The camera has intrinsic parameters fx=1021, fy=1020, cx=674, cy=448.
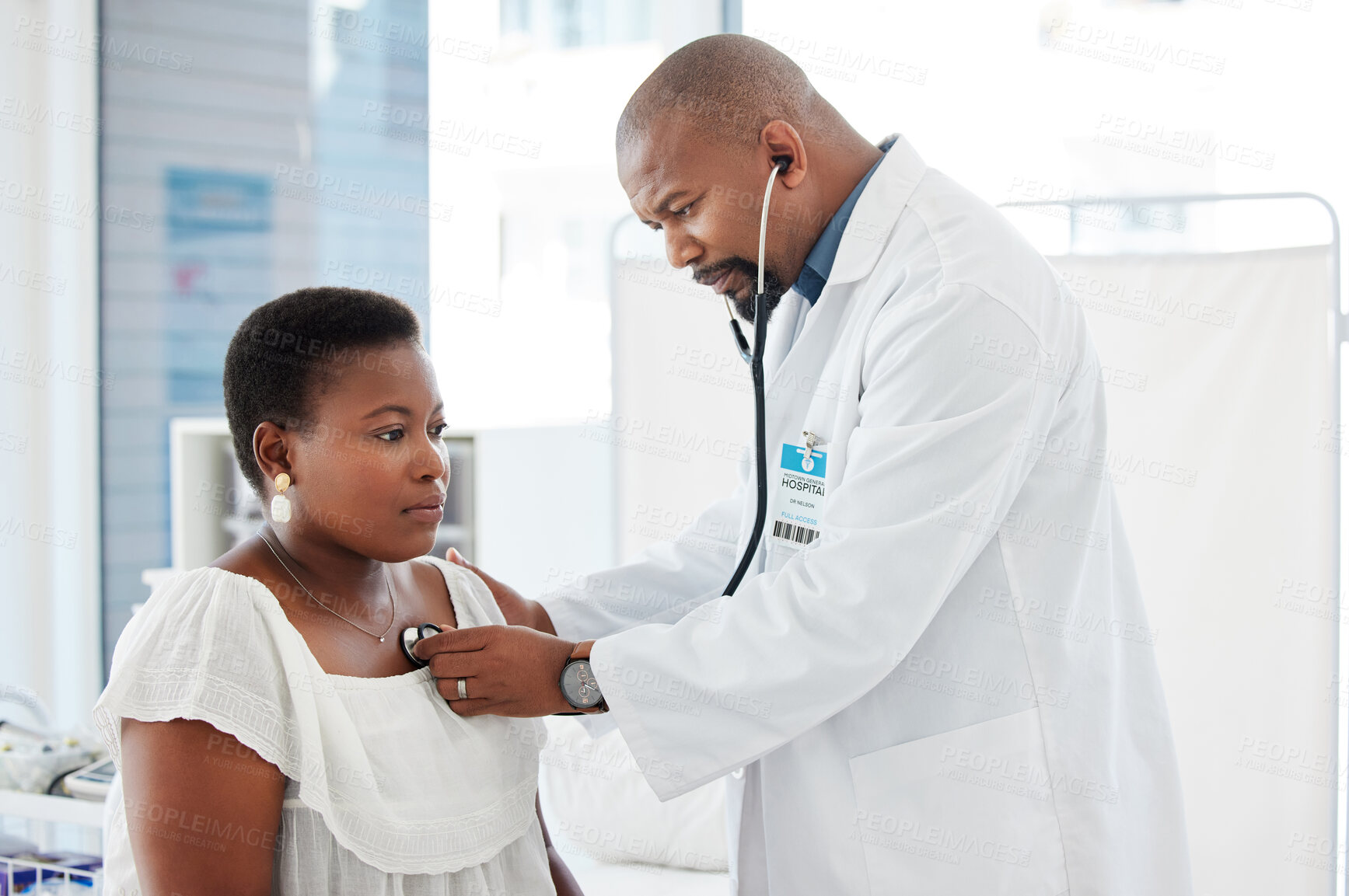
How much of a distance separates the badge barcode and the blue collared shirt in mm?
317

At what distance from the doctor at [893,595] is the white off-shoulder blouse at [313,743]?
0.09 meters

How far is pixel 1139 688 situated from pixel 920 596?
0.39m

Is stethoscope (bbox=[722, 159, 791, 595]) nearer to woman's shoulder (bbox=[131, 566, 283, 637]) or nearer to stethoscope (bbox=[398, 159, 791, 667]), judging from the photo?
stethoscope (bbox=[398, 159, 791, 667])

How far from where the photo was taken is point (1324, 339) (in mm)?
1865

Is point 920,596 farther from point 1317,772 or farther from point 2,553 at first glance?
point 2,553

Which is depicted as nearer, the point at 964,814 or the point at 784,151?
the point at 964,814

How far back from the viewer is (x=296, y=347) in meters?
1.08

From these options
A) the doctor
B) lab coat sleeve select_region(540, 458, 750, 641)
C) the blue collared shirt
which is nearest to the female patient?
the doctor

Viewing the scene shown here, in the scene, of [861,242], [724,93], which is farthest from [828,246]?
[724,93]

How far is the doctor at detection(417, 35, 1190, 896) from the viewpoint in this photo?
3.62ft

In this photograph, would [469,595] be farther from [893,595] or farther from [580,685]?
[893,595]

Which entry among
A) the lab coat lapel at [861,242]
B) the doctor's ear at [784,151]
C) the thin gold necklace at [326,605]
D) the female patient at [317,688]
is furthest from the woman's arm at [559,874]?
the doctor's ear at [784,151]

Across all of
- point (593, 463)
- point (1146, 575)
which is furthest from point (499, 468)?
point (1146, 575)

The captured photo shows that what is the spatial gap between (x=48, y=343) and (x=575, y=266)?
1.61m
